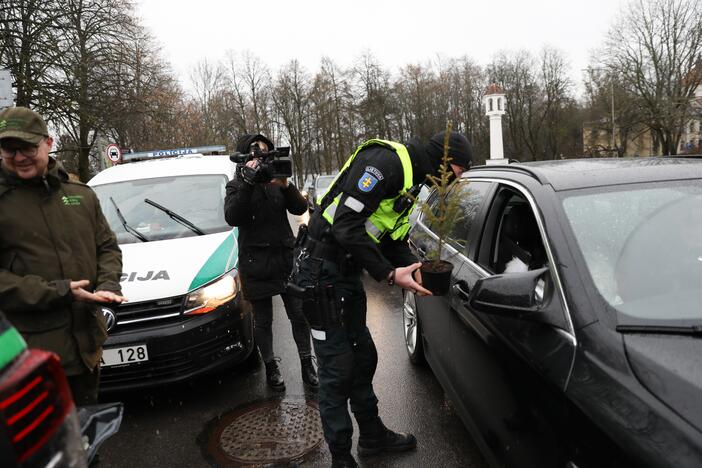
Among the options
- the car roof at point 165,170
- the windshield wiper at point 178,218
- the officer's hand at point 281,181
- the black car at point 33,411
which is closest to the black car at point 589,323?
the black car at point 33,411

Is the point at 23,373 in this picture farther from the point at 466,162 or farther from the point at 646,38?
the point at 646,38

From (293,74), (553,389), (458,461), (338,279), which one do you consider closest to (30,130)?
(338,279)

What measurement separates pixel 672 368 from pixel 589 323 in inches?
10.4

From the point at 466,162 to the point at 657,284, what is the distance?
1.12 meters

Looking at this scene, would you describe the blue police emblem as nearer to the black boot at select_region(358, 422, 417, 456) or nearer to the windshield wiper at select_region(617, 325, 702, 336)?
the windshield wiper at select_region(617, 325, 702, 336)

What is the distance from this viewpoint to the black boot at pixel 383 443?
2830mm

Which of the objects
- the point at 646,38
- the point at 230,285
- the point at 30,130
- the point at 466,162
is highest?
the point at 646,38

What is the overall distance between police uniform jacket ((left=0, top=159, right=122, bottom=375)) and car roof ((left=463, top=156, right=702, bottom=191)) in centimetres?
221

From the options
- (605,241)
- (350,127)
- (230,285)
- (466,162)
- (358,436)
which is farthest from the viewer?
(350,127)

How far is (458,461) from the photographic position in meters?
2.71

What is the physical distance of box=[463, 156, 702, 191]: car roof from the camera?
2.10 meters

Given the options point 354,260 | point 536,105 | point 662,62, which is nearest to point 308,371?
point 354,260

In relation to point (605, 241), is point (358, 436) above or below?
below

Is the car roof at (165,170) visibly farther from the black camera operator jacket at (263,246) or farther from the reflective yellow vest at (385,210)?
the reflective yellow vest at (385,210)
